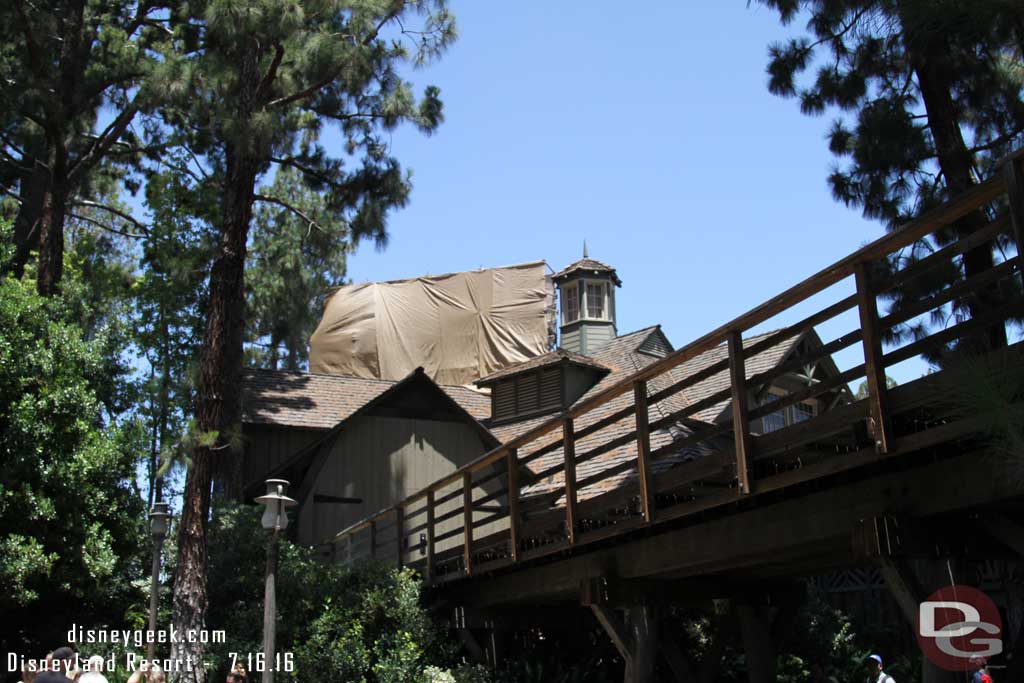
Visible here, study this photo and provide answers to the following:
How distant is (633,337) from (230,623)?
13011 millimetres

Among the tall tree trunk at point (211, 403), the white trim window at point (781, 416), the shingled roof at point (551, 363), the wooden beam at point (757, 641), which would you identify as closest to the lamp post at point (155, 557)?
the tall tree trunk at point (211, 403)

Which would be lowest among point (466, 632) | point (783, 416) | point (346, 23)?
point (466, 632)

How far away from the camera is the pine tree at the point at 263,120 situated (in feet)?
48.8

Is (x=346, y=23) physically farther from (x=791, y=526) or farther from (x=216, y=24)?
(x=791, y=526)

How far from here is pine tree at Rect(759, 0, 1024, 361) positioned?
10.6 metres

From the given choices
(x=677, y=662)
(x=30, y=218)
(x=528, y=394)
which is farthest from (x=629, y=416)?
(x=30, y=218)

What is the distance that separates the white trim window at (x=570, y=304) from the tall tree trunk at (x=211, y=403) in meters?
14.7

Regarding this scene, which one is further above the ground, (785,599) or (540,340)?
(540,340)

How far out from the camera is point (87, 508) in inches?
672

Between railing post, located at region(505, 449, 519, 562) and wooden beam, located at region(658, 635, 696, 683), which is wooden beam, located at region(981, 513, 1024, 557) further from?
railing post, located at region(505, 449, 519, 562)

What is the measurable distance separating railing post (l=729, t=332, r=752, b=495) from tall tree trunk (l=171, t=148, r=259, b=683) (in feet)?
29.3

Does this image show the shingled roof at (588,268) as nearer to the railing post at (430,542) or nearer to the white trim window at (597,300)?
the white trim window at (597,300)

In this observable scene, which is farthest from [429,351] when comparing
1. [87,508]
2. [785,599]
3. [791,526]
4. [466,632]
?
[791,526]

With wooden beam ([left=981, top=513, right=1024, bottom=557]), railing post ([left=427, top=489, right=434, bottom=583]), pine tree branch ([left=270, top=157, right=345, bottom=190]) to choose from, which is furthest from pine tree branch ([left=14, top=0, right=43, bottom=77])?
wooden beam ([left=981, top=513, right=1024, bottom=557])
